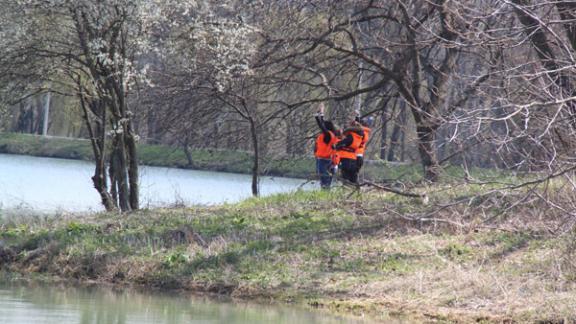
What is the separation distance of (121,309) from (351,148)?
25.6ft

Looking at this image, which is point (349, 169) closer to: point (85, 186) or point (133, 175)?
point (133, 175)

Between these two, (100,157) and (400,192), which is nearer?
(400,192)

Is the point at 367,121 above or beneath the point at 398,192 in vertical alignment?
above

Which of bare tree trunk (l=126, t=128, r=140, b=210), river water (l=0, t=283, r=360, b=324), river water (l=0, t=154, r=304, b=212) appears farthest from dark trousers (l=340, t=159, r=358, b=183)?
river water (l=0, t=283, r=360, b=324)

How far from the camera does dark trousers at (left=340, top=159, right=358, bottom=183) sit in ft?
68.6

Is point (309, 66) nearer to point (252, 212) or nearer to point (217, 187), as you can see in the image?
point (252, 212)

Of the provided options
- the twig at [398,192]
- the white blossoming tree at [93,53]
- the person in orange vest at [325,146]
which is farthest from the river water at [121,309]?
the person in orange vest at [325,146]

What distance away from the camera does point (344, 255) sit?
16547 millimetres

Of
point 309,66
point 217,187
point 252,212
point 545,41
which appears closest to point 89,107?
point 309,66

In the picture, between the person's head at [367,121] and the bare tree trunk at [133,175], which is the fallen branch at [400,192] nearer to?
the person's head at [367,121]

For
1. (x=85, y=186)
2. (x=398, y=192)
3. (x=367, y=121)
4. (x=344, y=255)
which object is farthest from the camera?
(x=85, y=186)

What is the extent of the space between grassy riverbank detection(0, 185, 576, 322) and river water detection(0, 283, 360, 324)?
751mm

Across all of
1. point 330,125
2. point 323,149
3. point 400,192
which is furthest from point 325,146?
point 400,192

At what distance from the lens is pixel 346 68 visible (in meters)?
23.1
